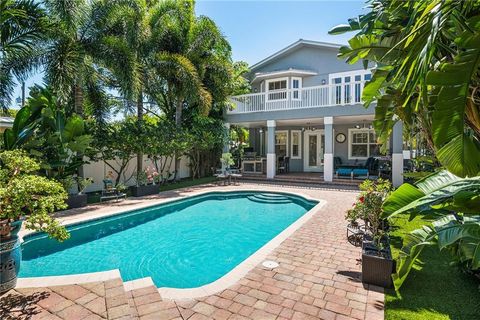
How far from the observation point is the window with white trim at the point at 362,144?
19188 millimetres

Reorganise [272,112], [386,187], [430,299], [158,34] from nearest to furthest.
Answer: [430,299], [386,187], [158,34], [272,112]

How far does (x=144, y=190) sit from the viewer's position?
13023 mm

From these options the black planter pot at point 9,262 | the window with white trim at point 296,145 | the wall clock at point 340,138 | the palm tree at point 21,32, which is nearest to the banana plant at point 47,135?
the palm tree at point 21,32

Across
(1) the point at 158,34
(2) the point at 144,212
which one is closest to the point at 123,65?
(1) the point at 158,34

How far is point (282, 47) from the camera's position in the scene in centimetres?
2058

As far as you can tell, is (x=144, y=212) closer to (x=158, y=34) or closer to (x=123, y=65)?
(x=123, y=65)

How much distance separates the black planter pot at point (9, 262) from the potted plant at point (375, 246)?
556cm

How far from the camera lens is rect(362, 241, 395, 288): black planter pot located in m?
4.38

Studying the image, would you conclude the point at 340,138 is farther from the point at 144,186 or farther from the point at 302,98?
the point at 144,186

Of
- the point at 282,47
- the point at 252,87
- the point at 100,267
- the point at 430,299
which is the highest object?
the point at 282,47

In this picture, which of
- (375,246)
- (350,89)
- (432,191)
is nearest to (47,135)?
(375,246)

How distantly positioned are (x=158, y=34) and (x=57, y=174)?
9372 mm

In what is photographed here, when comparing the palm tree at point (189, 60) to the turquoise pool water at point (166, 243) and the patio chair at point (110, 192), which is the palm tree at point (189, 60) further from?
the turquoise pool water at point (166, 243)

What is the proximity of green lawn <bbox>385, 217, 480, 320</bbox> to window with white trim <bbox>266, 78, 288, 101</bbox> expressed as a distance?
14.4 m
